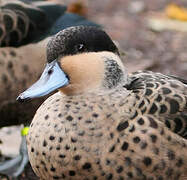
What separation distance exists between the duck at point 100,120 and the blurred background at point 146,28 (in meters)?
1.78

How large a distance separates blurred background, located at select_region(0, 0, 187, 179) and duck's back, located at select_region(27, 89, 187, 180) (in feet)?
5.94

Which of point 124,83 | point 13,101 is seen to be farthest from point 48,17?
point 124,83

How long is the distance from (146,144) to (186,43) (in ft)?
8.92

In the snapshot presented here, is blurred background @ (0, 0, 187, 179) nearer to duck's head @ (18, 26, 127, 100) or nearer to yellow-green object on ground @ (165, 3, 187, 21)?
yellow-green object on ground @ (165, 3, 187, 21)

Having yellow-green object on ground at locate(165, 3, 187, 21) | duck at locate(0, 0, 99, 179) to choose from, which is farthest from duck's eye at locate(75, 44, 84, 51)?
yellow-green object on ground at locate(165, 3, 187, 21)

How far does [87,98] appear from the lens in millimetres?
2430

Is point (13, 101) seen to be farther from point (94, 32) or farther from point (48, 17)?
point (94, 32)

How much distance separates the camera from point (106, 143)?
2330 mm

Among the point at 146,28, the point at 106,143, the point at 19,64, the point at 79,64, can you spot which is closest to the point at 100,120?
the point at 106,143

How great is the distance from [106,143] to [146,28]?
306cm

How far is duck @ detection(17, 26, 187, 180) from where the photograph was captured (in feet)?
7.57

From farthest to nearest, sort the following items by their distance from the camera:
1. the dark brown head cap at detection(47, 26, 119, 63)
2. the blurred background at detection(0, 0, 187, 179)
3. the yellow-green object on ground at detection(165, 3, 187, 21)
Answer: the yellow-green object on ground at detection(165, 3, 187, 21) → the blurred background at detection(0, 0, 187, 179) → the dark brown head cap at detection(47, 26, 119, 63)

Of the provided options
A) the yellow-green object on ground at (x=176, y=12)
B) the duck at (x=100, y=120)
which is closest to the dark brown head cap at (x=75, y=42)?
the duck at (x=100, y=120)

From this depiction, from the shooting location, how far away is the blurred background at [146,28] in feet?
14.8
